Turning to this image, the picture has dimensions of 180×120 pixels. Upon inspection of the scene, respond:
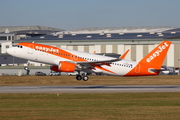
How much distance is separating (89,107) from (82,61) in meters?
21.1

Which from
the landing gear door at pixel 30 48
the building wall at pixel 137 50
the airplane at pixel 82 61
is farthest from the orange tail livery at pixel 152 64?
the building wall at pixel 137 50

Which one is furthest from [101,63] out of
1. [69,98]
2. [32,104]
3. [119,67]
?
[32,104]

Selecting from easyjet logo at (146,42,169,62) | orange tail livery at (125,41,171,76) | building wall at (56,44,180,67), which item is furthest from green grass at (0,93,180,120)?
building wall at (56,44,180,67)

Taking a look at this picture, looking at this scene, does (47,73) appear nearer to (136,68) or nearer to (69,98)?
(136,68)

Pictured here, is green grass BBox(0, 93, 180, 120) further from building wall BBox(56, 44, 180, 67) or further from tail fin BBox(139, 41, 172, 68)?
building wall BBox(56, 44, 180, 67)

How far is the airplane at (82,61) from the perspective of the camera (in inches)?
2023

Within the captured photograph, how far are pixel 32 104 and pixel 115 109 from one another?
314 inches

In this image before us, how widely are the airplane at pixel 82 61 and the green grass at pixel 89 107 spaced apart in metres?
9.51

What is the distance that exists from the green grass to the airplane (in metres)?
9.51

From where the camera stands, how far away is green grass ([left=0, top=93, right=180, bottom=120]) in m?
27.5

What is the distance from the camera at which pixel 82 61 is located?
175 feet

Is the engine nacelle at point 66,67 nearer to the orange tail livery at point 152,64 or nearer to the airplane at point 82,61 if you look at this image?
the airplane at point 82,61

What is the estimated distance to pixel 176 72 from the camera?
374 ft

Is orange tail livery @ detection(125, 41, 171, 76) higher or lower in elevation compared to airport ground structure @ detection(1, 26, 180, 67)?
lower
